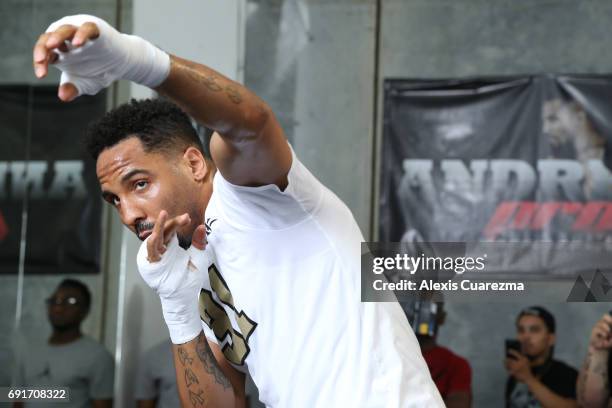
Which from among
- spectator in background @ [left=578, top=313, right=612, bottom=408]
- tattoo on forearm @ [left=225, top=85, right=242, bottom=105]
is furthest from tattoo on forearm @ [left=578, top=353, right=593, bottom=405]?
tattoo on forearm @ [left=225, top=85, right=242, bottom=105]

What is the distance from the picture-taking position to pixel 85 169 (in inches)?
189

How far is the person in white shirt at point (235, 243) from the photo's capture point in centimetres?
133

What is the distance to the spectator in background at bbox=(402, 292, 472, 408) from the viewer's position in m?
3.96

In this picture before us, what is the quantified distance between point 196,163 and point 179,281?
0.28 m

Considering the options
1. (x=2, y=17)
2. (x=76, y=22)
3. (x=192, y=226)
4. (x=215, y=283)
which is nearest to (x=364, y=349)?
(x=215, y=283)

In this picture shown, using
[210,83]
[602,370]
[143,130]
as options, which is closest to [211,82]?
[210,83]

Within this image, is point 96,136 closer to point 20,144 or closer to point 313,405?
point 313,405

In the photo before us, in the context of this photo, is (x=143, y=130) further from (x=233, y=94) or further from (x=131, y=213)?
(x=233, y=94)

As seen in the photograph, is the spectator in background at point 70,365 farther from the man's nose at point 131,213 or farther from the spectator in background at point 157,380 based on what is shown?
the man's nose at point 131,213

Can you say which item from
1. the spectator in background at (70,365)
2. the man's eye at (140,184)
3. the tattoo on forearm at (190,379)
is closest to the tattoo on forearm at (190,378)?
the tattoo on forearm at (190,379)

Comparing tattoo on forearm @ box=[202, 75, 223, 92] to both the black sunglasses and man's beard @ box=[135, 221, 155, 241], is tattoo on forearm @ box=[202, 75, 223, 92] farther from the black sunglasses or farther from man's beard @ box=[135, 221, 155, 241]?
the black sunglasses

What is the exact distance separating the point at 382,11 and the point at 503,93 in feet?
2.98

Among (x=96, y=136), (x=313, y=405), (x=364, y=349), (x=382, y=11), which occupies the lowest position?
(x=313, y=405)

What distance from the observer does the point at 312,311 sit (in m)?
1.67
